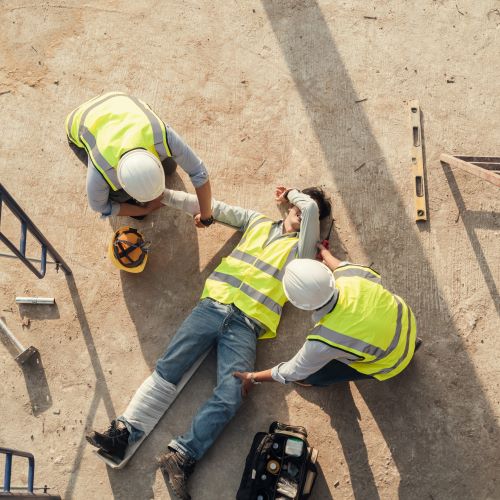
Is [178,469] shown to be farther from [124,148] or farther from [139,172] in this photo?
[124,148]

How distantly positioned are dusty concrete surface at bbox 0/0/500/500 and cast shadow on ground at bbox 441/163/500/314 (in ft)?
0.05

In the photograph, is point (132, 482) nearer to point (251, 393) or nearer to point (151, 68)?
point (251, 393)

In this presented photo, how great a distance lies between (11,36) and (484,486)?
270 inches

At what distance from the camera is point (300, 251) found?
475 centimetres

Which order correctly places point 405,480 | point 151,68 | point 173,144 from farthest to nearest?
point 151,68 < point 405,480 < point 173,144

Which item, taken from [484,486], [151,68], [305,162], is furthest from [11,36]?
[484,486]

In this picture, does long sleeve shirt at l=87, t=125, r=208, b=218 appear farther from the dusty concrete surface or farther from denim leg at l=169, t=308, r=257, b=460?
denim leg at l=169, t=308, r=257, b=460

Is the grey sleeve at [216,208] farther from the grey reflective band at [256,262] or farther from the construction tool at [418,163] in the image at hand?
the construction tool at [418,163]

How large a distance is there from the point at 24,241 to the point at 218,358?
80.3 inches

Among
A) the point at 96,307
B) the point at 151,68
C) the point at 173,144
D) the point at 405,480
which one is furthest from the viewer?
the point at 151,68

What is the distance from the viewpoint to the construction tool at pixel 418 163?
528 centimetres

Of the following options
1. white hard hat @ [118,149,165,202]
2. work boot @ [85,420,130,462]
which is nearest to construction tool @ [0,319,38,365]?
work boot @ [85,420,130,462]

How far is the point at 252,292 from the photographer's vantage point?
4.81 meters

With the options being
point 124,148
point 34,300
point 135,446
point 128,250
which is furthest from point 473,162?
point 34,300
